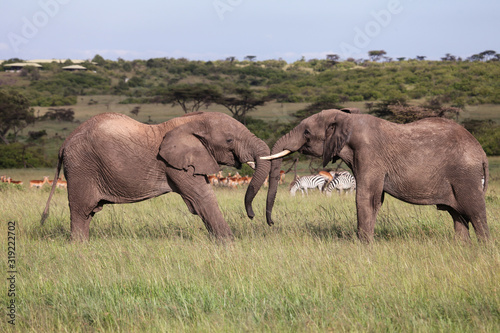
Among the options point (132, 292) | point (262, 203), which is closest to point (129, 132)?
point (132, 292)

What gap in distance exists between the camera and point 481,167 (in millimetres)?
6820

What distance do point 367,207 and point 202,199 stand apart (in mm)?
1944

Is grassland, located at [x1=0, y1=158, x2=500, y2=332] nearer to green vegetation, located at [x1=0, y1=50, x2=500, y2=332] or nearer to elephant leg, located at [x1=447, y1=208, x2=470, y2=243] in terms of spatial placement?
green vegetation, located at [x1=0, y1=50, x2=500, y2=332]

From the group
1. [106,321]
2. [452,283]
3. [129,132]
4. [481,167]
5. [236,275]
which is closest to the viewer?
[106,321]

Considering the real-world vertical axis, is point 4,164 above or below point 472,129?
below

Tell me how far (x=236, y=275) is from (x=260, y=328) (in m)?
1.40

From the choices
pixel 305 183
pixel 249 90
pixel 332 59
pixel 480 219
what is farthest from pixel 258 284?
pixel 332 59

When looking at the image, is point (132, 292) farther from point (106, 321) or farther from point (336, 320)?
point (336, 320)

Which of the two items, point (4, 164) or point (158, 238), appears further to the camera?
point (4, 164)

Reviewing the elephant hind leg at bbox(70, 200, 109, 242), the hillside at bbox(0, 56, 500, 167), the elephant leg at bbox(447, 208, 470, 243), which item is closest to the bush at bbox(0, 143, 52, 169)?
the hillside at bbox(0, 56, 500, 167)

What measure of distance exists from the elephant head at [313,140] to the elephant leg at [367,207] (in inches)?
22.6

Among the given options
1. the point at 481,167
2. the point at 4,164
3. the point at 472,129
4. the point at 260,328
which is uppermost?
→ the point at 481,167

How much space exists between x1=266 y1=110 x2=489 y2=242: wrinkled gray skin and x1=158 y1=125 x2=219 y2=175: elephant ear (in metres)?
1.49

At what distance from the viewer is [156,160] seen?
7.30 metres
